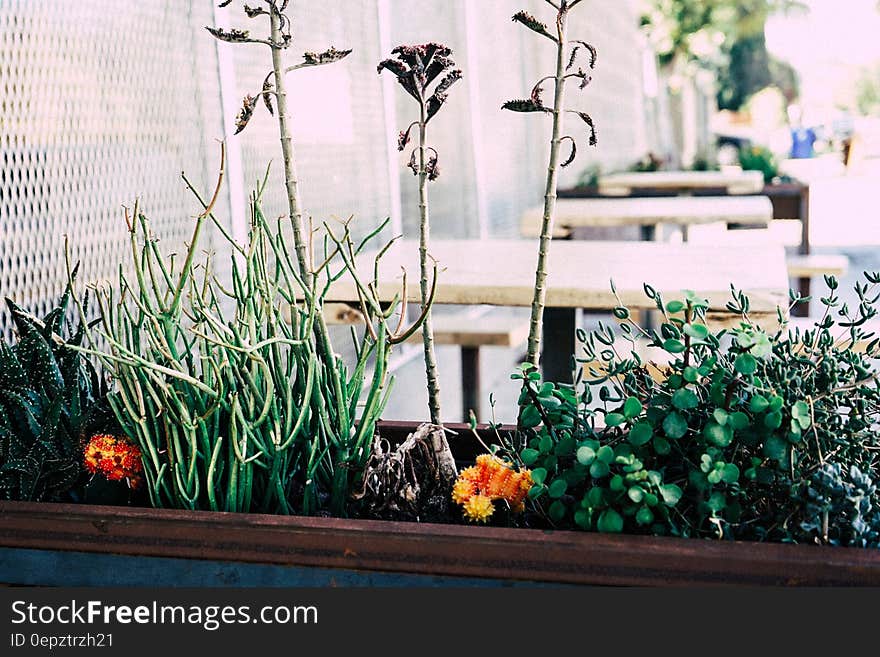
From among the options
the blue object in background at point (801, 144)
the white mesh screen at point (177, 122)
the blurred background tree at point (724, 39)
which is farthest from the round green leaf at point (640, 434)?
the blue object in background at point (801, 144)

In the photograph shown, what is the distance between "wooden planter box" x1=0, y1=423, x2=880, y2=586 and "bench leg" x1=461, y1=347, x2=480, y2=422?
8.13ft

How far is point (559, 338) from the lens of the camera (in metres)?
2.70

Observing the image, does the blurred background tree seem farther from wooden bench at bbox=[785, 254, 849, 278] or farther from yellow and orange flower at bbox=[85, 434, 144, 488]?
yellow and orange flower at bbox=[85, 434, 144, 488]

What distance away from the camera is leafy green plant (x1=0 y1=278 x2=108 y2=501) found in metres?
1.20

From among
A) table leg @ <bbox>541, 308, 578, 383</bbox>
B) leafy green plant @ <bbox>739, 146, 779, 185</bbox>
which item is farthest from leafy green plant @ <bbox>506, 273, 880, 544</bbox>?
leafy green plant @ <bbox>739, 146, 779, 185</bbox>

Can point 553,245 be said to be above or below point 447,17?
below

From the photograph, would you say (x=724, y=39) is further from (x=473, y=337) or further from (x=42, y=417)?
(x=42, y=417)

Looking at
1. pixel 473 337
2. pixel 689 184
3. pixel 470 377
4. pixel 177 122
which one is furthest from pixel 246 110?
pixel 689 184

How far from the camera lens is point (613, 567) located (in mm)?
887

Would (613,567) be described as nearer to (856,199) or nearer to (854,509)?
(854,509)

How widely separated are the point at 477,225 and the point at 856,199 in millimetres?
9640

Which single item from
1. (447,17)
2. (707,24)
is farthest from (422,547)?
(707,24)

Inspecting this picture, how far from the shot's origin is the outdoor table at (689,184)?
20.6 ft

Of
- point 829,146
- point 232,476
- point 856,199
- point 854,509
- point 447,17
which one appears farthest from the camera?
point 829,146
